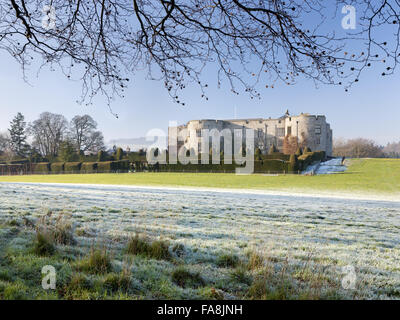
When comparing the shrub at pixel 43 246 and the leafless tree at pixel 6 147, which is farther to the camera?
the leafless tree at pixel 6 147

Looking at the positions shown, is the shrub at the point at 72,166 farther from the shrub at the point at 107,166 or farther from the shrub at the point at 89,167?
the shrub at the point at 107,166

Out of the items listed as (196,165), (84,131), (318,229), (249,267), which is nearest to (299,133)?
(196,165)

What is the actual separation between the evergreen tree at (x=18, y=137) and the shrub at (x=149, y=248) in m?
42.4

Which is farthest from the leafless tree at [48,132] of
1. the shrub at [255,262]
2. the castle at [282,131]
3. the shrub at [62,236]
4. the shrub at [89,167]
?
the shrub at [255,262]

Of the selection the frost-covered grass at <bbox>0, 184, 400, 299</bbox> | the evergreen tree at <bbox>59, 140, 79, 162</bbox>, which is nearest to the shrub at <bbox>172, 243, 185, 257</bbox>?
the frost-covered grass at <bbox>0, 184, 400, 299</bbox>

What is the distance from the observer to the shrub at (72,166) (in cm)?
3766

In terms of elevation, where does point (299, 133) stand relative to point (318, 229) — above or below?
above

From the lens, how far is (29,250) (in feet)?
9.36

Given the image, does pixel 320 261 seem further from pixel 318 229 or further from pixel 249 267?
pixel 318 229

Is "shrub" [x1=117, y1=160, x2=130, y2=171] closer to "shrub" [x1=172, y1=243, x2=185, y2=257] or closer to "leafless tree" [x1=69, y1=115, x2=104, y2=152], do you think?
"leafless tree" [x1=69, y1=115, x2=104, y2=152]

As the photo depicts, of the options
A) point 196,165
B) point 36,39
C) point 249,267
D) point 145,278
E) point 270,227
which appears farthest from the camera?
point 196,165

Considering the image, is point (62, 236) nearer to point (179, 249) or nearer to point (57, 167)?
point (179, 249)
